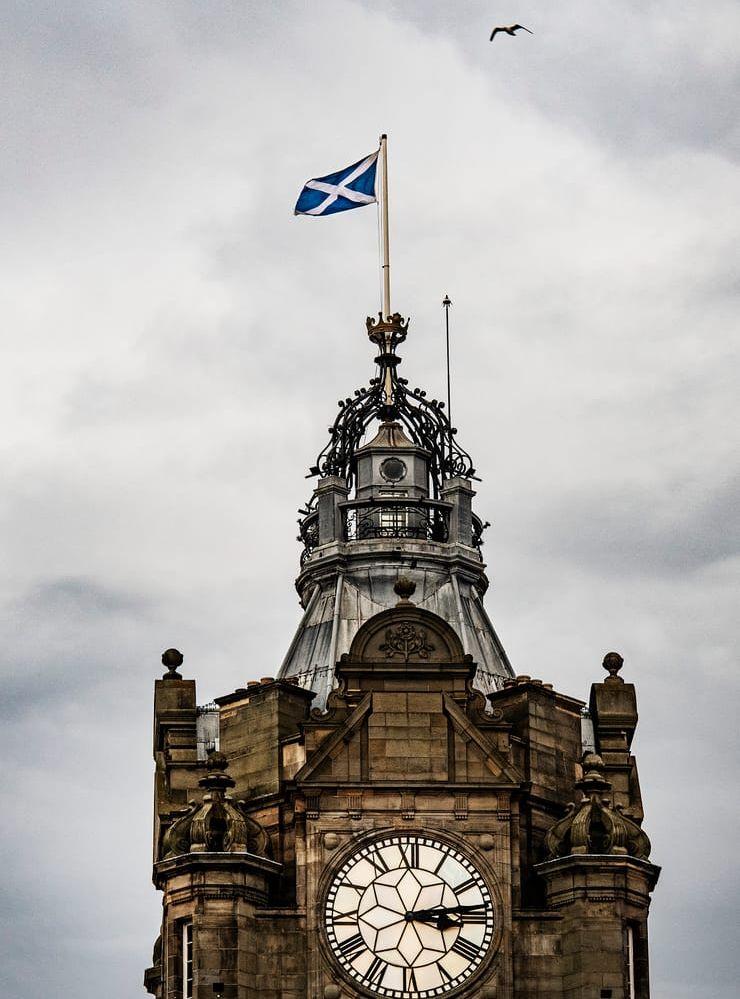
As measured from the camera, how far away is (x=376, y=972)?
86625mm

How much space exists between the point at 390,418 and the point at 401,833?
42.2ft

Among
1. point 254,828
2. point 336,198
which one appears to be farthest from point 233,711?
point 336,198

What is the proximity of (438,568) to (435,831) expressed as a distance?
29.1 ft

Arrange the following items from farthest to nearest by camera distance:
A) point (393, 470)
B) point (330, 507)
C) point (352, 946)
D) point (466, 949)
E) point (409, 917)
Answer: point (393, 470) → point (330, 507) → point (409, 917) → point (466, 949) → point (352, 946)

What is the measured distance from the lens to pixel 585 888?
8694 cm

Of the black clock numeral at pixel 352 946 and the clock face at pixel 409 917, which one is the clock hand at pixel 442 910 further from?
the black clock numeral at pixel 352 946

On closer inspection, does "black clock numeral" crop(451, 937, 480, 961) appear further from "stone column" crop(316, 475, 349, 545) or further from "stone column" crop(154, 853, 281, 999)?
"stone column" crop(316, 475, 349, 545)

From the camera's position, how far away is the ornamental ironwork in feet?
316

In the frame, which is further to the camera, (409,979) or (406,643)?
(406,643)

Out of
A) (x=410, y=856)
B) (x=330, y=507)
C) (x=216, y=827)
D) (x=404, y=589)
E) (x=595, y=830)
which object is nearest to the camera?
(x=216, y=827)

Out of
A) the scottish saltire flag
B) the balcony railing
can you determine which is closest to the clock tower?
the balcony railing

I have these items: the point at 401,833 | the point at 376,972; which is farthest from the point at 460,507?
the point at 376,972

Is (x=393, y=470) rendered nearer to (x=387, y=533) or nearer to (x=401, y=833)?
(x=387, y=533)

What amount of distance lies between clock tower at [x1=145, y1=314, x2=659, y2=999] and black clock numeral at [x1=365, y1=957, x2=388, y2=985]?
1.6 inches
